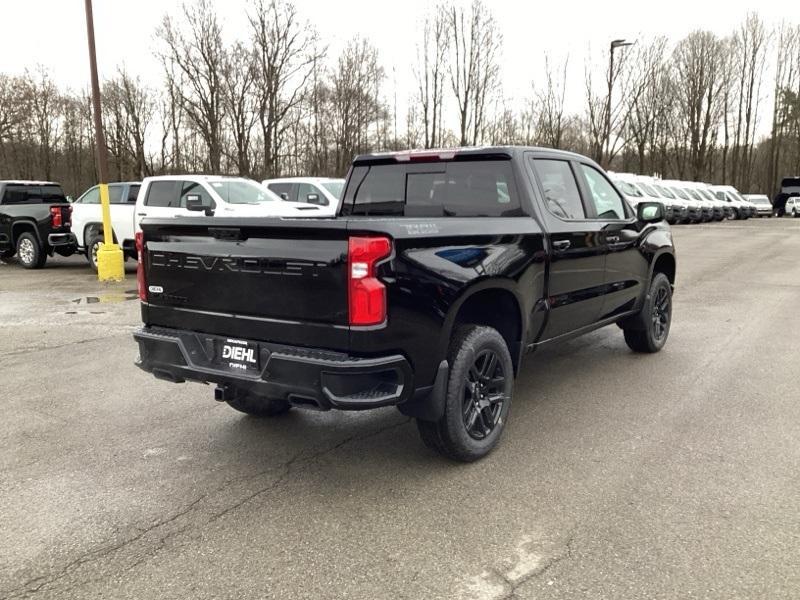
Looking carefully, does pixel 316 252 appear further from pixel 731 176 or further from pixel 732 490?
pixel 731 176

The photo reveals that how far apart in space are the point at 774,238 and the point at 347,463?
2378cm

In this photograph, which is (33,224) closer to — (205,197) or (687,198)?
(205,197)

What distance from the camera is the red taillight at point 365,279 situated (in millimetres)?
3170

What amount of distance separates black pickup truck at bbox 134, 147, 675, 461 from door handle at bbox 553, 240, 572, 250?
0.06 feet

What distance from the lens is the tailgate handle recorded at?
3.54 meters

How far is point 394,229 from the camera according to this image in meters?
3.22

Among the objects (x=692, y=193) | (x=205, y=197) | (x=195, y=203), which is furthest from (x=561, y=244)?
(x=692, y=193)

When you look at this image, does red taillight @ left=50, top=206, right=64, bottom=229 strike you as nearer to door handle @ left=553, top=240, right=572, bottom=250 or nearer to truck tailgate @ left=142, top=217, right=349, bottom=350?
Answer: truck tailgate @ left=142, top=217, right=349, bottom=350

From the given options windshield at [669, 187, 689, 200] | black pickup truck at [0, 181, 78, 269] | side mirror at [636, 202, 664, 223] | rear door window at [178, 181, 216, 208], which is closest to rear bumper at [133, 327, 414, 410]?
side mirror at [636, 202, 664, 223]

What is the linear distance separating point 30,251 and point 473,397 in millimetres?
13865

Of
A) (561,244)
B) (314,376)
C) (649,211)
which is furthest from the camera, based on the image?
(649,211)

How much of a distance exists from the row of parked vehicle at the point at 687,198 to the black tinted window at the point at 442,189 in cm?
2265

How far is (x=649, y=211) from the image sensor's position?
5824 mm

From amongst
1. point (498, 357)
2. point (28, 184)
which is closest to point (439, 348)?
point (498, 357)
